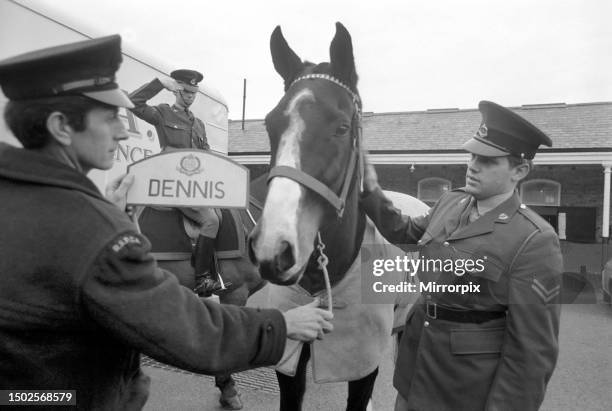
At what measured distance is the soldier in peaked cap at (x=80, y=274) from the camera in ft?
3.51

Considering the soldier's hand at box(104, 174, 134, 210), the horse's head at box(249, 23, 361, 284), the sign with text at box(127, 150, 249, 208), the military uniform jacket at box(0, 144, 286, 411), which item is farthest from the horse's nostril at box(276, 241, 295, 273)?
the soldier's hand at box(104, 174, 134, 210)

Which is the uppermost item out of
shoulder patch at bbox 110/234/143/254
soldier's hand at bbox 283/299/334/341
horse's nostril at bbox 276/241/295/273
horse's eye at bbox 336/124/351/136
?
horse's eye at bbox 336/124/351/136

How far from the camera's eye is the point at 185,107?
4.00 m

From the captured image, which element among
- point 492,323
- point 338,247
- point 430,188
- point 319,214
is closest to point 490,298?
A: point 492,323

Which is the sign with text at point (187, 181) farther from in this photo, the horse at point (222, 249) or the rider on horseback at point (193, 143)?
the horse at point (222, 249)

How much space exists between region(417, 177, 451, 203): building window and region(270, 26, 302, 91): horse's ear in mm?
12943

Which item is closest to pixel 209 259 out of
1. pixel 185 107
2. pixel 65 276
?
pixel 185 107

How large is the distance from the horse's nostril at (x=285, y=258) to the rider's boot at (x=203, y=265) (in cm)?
254

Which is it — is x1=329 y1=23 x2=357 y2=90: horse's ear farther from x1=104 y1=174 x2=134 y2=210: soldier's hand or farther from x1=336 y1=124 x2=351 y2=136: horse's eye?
x1=104 y1=174 x2=134 y2=210: soldier's hand

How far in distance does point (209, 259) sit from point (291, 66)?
7.63 ft

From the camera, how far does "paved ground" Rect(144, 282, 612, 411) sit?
4207 mm

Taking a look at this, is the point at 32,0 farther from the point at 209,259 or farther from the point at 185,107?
the point at 209,259

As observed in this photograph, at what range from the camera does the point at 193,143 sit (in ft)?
13.0

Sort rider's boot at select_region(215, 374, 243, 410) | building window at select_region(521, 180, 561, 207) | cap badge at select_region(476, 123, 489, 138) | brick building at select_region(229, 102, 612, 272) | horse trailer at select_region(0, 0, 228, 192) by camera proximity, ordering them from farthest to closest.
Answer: building window at select_region(521, 180, 561, 207) → brick building at select_region(229, 102, 612, 272) → rider's boot at select_region(215, 374, 243, 410) → horse trailer at select_region(0, 0, 228, 192) → cap badge at select_region(476, 123, 489, 138)
